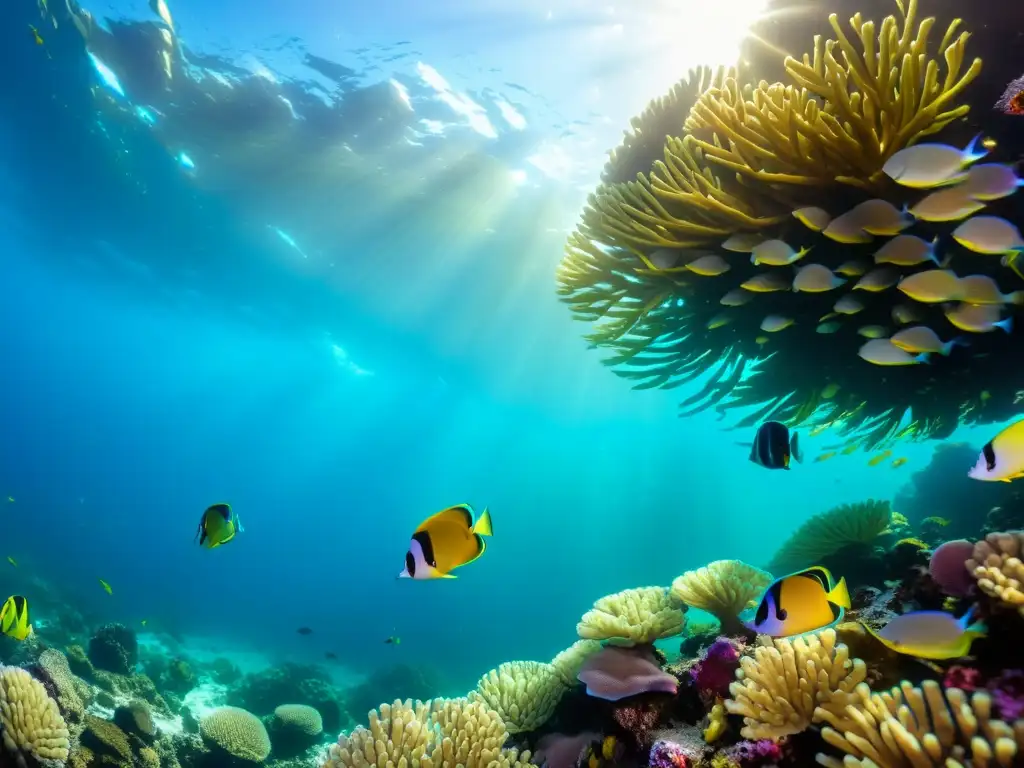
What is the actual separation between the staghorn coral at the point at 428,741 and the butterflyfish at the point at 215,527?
1.64 meters

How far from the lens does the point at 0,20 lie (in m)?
13.5

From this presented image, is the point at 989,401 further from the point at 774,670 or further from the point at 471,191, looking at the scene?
the point at 471,191

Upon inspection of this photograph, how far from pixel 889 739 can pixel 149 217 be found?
27.6m

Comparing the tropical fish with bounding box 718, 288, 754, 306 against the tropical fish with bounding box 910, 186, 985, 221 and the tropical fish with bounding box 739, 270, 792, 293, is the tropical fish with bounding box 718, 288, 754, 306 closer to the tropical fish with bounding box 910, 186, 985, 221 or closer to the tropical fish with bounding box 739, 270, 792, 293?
the tropical fish with bounding box 739, 270, 792, 293

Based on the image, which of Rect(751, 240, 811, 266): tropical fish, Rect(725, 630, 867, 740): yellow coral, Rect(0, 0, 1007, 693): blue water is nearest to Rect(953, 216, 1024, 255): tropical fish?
Rect(751, 240, 811, 266): tropical fish

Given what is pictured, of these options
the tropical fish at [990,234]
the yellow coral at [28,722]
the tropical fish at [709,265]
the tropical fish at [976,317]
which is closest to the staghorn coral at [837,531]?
the tropical fish at [976,317]

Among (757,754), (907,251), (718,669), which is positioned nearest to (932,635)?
(757,754)

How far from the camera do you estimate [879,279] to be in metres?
3.02

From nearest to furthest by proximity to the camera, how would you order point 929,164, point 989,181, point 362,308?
point 929,164 < point 989,181 < point 362,308

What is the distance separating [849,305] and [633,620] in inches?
97.9

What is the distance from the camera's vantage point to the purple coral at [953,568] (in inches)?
100

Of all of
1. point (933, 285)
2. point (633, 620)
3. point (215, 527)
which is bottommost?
point (633, 620)

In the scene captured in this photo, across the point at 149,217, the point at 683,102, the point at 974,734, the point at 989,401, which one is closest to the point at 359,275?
the point at 149,217

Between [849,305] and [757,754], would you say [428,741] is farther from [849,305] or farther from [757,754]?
[849,305]
